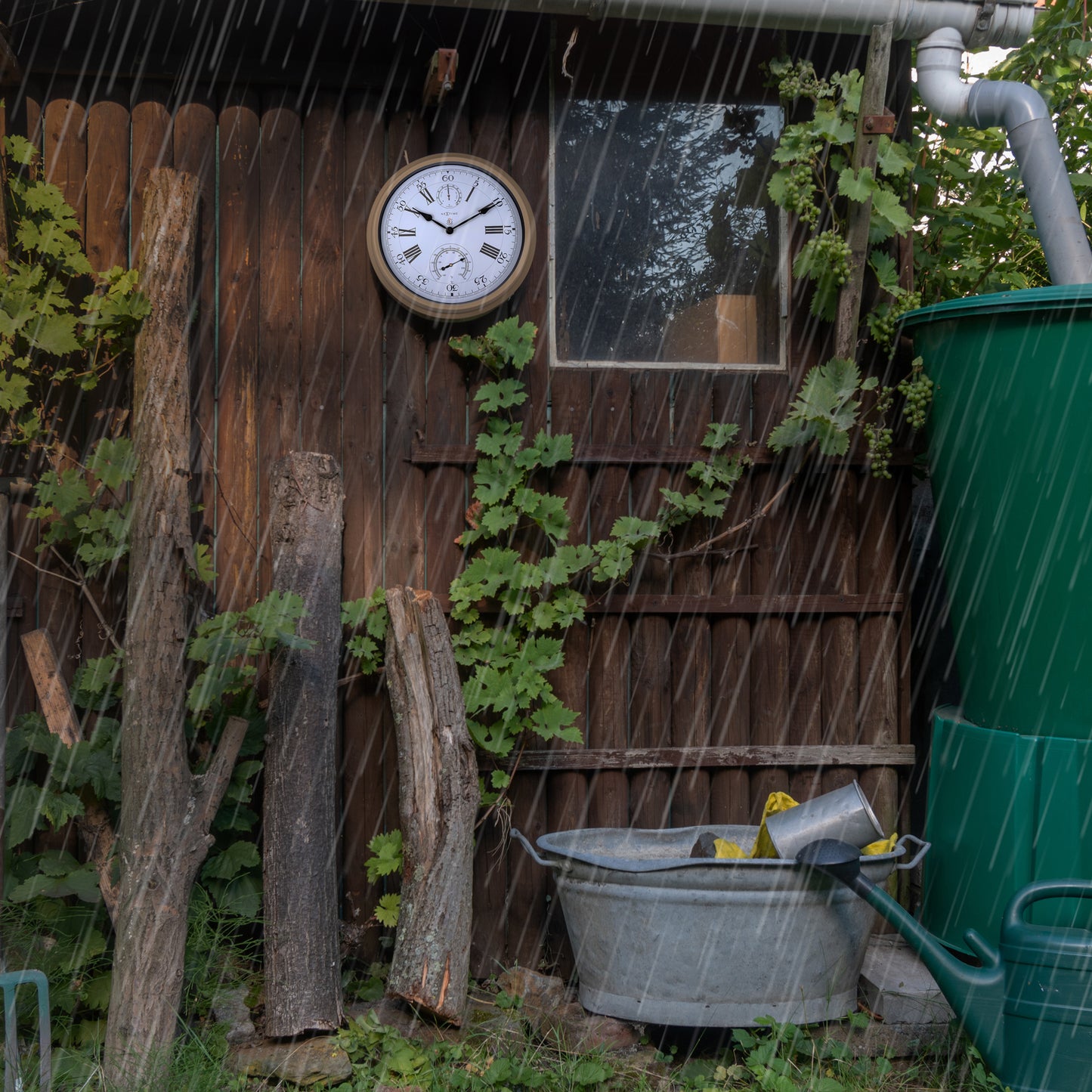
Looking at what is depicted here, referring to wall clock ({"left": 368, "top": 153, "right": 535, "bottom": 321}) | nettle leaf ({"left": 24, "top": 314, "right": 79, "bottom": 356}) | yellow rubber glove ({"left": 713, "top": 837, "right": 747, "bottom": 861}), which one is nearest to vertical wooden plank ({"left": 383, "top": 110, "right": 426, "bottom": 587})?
wall clock ({"left": 368, "top": 153, "right": 535, "bottom": 321})

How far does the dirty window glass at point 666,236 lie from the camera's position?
3.44m

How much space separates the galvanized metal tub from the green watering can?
245mm

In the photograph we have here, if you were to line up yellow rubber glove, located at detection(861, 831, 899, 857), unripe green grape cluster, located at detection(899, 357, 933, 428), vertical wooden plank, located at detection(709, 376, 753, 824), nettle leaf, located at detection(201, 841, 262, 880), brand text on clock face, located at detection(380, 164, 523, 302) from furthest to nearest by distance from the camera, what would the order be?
vertical wooden plank, located at detection(709, 376, 753, 824) → brand text on clock face, located at detection(380, 164, 523, 302) → unripe green grape cluster, located at detection(899, 357, 933, 428) → nettle leaf, located at detection(201, 841, 262, 880) → yellow rubber glove, located at detection(861, 831, 899, 857)

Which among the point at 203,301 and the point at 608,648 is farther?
the point at 608,648

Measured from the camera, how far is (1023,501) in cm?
269

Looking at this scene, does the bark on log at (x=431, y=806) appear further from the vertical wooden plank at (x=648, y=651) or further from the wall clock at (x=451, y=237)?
the wall clock at (x=451, y=237)

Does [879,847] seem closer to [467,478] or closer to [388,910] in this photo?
[388,910]

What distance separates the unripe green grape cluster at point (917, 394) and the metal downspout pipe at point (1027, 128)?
452mm

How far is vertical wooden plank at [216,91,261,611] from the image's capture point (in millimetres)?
3258

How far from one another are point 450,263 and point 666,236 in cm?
78

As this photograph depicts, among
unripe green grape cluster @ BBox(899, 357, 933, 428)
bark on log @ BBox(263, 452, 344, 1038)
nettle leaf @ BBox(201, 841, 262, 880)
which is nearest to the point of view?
bark on log @ BBox(263, 452, 344, 1038)

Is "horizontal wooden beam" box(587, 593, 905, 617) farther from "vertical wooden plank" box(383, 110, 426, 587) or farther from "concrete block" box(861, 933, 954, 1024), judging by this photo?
"concrete block" box(861, 933, 954, 1024)

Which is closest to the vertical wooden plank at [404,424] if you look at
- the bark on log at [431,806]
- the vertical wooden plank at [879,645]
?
the bark on log at [431,806]

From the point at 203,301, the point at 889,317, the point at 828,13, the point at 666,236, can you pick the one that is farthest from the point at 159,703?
the point at 828,13
